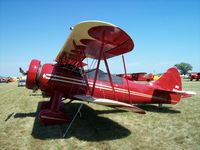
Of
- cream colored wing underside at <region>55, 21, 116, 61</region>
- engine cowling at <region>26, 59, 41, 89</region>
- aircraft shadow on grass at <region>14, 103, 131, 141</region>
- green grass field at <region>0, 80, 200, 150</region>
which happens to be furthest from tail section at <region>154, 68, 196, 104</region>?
engine cowling at <region>26, 59, 41, 89</region>

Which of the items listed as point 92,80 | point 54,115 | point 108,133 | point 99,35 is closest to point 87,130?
point 108,133

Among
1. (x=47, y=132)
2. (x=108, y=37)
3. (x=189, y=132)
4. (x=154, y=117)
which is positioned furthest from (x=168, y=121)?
(x=47, y=132)

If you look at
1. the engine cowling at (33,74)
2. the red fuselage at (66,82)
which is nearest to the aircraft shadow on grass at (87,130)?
the red fuselage at (66,82)

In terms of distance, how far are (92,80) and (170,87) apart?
3.86 m

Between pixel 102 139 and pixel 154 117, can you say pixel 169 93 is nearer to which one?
pixel 154 117

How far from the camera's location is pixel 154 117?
715 centimetres

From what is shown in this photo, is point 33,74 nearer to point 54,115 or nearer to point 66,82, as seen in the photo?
point 66,82

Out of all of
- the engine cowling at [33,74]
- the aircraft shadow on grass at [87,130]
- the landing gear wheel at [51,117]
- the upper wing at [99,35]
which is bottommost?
the aircraft shadow on grass at [87,130]

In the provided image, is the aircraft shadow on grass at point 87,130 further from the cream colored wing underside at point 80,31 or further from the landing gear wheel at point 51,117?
the cream colored wing underside at point 80,31

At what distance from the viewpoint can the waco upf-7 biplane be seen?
519 centimetres

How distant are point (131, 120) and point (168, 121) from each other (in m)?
1.22

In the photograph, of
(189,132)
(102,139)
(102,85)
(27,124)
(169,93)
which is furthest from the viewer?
(169,93)

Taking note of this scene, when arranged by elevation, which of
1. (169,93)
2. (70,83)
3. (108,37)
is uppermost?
(108,37)

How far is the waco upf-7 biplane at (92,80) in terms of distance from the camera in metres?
5.19
